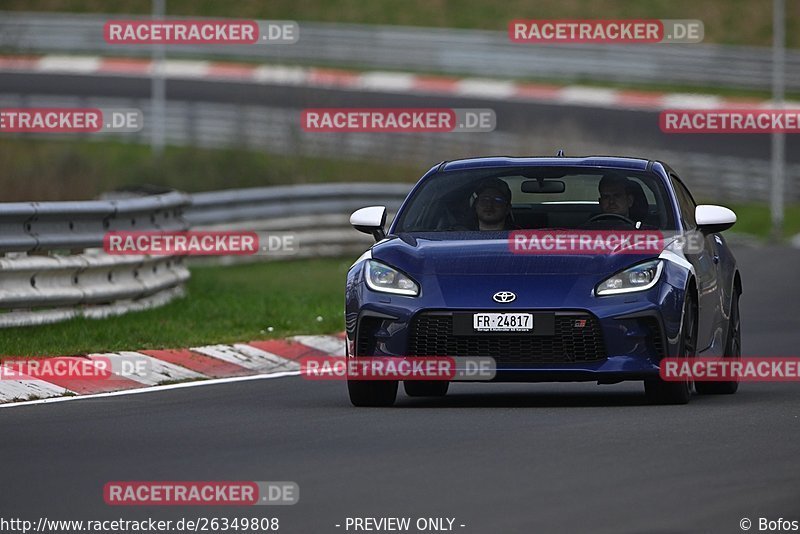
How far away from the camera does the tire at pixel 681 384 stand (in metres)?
11.1

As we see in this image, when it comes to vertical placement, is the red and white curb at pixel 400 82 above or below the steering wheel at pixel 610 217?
below

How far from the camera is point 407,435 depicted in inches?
383

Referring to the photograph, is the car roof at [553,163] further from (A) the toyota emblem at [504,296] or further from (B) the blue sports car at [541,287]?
(A) the toyota emblem at [504,296]

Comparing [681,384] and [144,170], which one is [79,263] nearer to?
[681,384]

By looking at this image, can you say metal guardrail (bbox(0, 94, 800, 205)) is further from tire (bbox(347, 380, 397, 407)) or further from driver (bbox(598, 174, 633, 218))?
tire (bbox(347, 380, 397, 407))

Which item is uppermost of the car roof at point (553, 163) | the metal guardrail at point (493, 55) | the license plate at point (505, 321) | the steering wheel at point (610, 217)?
the car roof at point (553, 163)

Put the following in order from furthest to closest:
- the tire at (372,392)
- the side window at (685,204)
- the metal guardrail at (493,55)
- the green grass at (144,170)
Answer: the metal guardrail at (493,55)
the green grass at (144,170)
the side window at (685,204)
the tire at (372,392)

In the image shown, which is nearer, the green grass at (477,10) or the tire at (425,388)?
the tire at (425,388)

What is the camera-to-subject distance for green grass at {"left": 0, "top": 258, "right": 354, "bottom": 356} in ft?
45.4

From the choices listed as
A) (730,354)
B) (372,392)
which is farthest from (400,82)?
(372,392)

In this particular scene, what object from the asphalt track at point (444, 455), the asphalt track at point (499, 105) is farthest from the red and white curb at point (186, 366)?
the asphalt track at point (499, 105)

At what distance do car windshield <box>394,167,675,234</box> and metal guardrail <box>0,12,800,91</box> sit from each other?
34297mm

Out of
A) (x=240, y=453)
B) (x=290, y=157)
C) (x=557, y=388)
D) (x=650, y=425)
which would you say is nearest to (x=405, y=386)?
(x=557, y=388)

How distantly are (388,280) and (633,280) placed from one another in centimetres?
131
